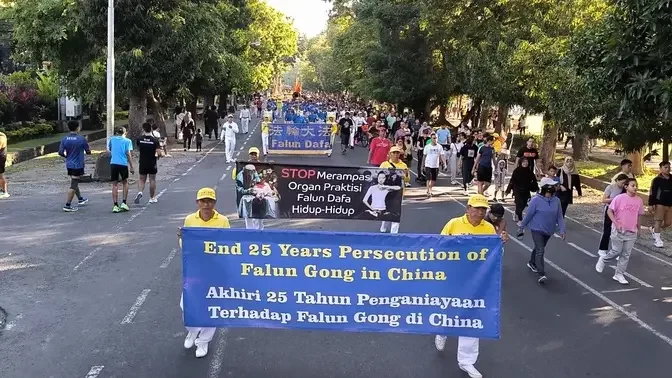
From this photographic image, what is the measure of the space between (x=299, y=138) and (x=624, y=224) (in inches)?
722

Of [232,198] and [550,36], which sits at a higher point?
[550,36]

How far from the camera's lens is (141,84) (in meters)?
25.9

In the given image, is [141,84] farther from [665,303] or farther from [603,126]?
[665,303]

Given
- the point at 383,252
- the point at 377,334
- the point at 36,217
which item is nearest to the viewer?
the point at 383,252

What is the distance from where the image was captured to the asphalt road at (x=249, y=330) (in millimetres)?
6238

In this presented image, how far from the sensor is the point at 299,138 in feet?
87.5

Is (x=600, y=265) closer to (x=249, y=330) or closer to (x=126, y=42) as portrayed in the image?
(x=249, y=330)

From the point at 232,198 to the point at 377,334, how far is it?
29.4ft

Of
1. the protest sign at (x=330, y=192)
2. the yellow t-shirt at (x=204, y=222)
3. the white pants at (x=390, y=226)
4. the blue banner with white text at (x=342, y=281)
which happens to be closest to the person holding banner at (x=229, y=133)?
the white pants at (x=390, y=226)

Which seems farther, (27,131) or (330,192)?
(27,131)

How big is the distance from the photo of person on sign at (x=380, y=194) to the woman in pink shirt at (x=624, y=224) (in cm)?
331

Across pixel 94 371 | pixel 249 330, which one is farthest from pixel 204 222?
pixel 94 371

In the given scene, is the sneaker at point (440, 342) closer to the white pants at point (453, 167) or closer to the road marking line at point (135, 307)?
the road marking line at point (135, 307)

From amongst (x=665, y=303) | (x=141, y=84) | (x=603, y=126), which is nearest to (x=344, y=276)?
(x=665, y=303)
